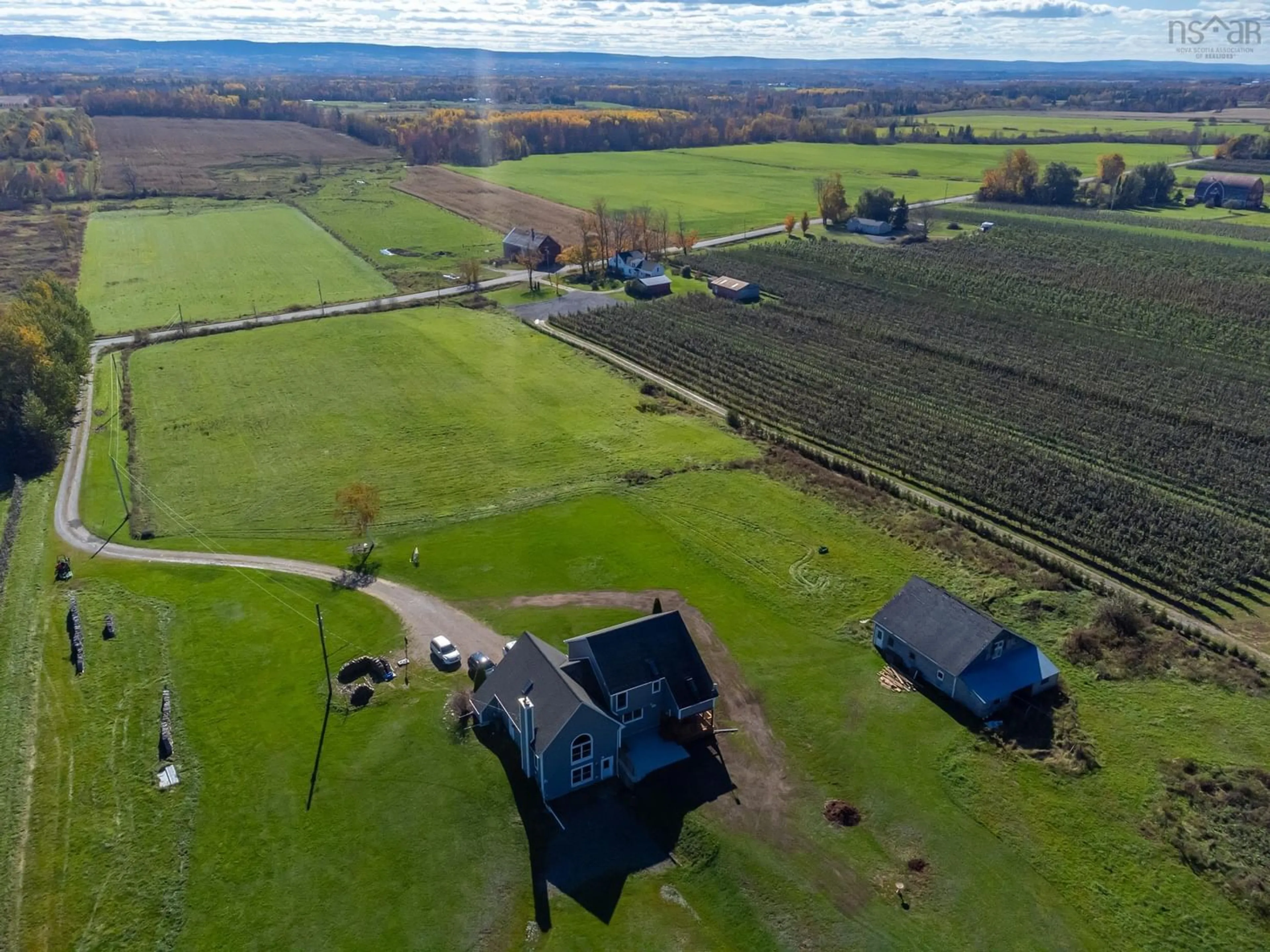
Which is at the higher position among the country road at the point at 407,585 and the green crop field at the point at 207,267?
the green crop field at the point at 207,267

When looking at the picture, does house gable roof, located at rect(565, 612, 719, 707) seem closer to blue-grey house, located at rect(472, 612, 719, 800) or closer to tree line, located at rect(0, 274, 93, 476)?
blue-grey house, located at rect(472, 612, 719, 800)

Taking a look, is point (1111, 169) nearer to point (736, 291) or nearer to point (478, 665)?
point (736, 291)

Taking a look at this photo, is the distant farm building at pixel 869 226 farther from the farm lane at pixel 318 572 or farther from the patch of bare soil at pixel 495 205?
the farm lane at pixel 318 572

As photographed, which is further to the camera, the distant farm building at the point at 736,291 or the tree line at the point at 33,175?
the tree line at the point at 33,175

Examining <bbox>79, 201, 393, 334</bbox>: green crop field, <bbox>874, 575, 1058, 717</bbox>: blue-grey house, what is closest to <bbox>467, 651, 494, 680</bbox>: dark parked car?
<bbox>874, 575, 1058, 717</bbox>: blue-grey house

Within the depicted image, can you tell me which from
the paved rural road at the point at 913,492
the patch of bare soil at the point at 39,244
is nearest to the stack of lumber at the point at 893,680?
the paved rural road at the point at 913,492

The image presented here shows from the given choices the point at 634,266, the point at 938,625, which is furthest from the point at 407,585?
the point at 634,266
